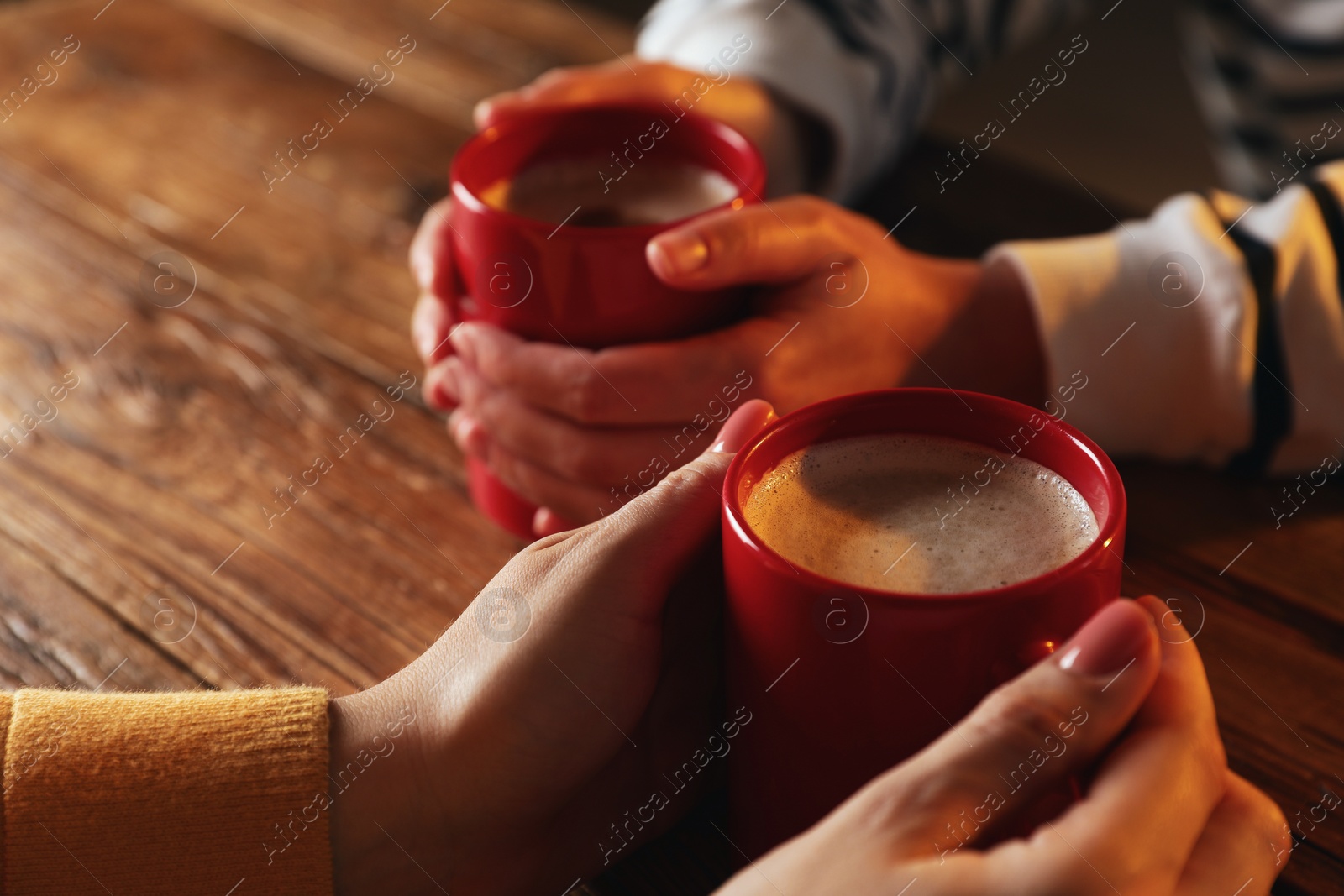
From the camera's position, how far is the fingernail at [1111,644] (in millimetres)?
424

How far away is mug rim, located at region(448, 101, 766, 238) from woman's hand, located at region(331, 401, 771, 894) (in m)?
0.16

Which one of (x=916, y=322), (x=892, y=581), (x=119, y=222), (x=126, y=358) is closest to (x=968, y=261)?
(x=916, y=322)

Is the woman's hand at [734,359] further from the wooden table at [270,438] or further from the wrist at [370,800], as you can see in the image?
the wrist at [370,800]

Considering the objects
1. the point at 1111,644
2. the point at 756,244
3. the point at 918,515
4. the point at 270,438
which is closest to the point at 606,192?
the point at 756,244

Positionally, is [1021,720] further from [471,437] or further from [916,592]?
[471,437]

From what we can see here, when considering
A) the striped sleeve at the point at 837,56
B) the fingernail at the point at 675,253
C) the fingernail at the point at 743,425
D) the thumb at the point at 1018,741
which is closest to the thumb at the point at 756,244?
the fingernail at the point at 675,253

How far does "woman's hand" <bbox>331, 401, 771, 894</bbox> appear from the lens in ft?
1.81

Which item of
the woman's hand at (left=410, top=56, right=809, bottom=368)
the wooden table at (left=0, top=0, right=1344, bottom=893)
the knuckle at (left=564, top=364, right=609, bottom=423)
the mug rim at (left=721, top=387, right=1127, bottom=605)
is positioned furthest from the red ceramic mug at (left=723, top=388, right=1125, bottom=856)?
the woman's hand at (left=410, top=56, right=809, bottom=368)

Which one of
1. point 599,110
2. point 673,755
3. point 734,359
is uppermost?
point 599,110

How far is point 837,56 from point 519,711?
0.74 metres

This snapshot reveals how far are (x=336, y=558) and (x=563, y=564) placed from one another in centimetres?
26

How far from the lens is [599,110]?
2.79 ft

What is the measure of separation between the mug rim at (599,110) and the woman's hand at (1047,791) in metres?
0.36

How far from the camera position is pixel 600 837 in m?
0.60
